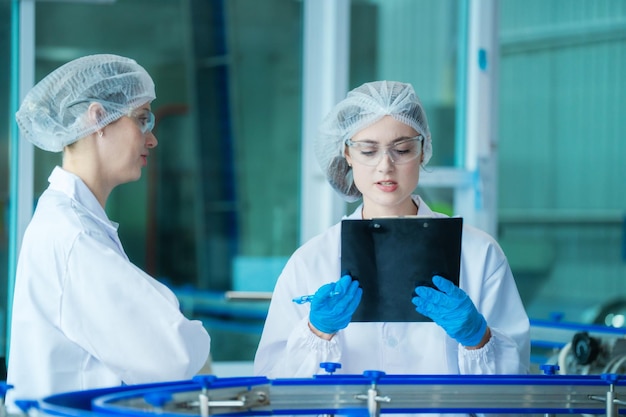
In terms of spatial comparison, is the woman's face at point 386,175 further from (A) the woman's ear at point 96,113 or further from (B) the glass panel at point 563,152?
(B) the glass panel at point 563,152

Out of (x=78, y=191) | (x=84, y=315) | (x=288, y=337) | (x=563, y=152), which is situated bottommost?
(x=288, y=337)

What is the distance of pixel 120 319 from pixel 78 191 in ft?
1.01

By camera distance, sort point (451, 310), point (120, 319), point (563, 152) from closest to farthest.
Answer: point (120, 319) < point (451, 310) < point (563, 152)

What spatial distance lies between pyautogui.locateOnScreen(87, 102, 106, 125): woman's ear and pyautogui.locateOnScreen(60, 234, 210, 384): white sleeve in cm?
30

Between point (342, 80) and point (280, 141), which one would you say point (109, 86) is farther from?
point (280, 141)

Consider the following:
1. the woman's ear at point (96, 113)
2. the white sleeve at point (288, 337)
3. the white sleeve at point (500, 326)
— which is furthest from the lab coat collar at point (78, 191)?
the white sleeve at point (500, 326)

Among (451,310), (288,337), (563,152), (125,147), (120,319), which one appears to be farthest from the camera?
(563,152)

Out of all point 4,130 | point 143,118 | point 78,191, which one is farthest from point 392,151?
point 4,130

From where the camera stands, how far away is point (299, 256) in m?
2.08

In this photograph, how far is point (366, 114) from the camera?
6.86 feet

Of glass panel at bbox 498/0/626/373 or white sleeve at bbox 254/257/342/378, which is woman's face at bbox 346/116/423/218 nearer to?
white sleeve at bbox 254/257/342/378

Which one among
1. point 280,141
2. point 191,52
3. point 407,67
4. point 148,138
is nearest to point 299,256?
point 148,138

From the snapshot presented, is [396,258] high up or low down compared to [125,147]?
down

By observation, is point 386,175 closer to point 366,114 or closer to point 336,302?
point 366,114
